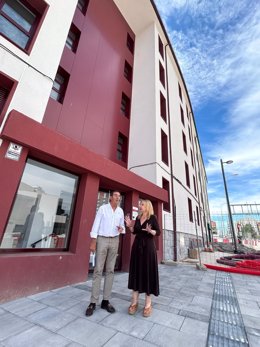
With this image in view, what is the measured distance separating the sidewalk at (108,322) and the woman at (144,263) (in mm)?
264

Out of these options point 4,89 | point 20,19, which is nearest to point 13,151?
point 4,89

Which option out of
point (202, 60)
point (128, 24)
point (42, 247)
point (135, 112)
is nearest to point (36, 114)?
point (42, 247)

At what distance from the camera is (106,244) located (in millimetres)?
2986

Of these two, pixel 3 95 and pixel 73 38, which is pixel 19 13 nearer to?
pixel 73 38

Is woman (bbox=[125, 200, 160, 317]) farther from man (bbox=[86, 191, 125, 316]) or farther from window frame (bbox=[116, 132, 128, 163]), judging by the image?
window frame (bbox=[116, 132, 128, 163])

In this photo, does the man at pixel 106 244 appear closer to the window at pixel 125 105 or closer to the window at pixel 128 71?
the window at pixel 125 105

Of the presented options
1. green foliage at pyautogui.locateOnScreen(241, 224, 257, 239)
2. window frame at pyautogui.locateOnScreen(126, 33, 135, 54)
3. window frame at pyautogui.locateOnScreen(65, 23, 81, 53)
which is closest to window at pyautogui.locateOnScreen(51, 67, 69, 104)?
window frame at pyautogui.locateOnScreen(65, 23, 81, 53)

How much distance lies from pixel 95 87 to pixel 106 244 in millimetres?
6824

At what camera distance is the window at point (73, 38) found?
23.7ft

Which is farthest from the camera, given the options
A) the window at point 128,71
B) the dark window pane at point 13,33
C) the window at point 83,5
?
the window at point 128,71

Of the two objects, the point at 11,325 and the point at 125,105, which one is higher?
the point at 125,105

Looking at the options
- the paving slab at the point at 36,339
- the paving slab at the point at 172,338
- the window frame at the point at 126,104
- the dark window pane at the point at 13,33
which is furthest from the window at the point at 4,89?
the window frame at the point at 126,104

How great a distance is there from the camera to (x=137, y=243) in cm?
296

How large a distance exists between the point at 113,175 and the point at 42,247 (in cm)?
264
